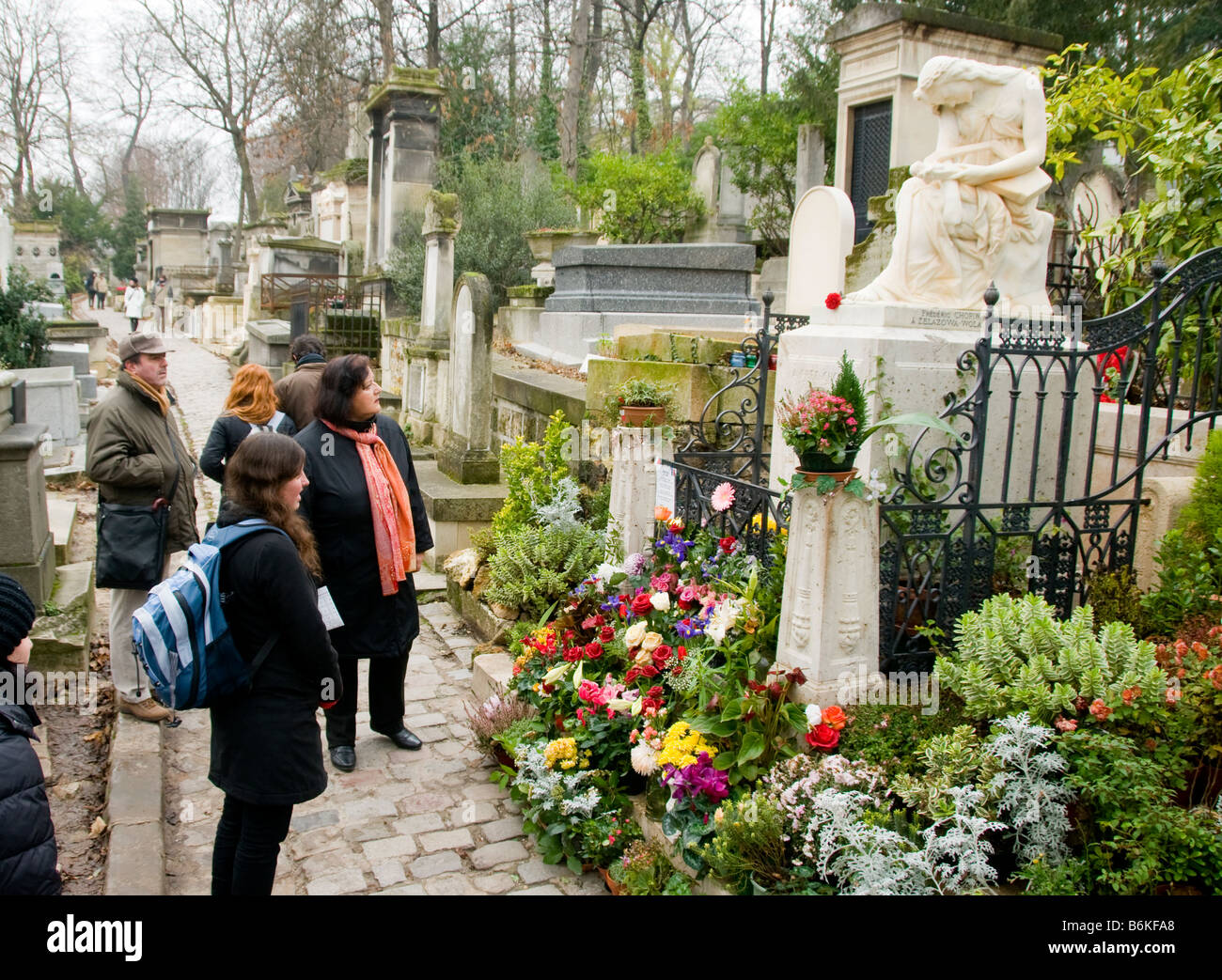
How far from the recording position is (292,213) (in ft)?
101

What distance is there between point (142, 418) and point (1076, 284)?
23.4 feet

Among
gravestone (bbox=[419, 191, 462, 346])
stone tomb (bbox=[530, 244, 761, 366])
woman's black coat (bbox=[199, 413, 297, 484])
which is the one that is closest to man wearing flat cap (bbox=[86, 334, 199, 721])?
woman's black coat (bbox=[199, 413, 297, 484])

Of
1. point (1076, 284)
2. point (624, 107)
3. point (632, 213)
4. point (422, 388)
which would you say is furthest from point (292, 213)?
point (1076, 284)

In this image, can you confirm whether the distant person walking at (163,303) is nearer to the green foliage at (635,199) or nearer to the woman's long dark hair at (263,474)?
the green foliage at (635,199)

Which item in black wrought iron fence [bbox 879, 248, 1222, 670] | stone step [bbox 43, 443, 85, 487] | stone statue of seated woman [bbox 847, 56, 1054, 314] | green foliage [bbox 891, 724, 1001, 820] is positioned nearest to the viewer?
green foliage [bbox 891, 724, 1001, 820]

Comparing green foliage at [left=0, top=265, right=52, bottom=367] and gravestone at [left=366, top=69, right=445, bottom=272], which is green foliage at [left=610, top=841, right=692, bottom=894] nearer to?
green foliage at [left=0, top=265, right=52, bottom=367]

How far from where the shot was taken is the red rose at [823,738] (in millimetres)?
3244

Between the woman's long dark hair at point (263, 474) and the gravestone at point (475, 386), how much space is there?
16.9ft

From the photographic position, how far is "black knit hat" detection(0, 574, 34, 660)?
2.25 meters

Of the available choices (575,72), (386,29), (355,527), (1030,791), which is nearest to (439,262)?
(355,527)

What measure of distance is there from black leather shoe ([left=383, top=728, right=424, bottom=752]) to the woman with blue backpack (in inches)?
68.7

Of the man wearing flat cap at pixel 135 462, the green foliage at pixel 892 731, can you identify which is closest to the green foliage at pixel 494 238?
the man wearing flat cap at pixel 135 462

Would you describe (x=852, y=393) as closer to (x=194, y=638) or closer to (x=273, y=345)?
(x=194, y=638)
